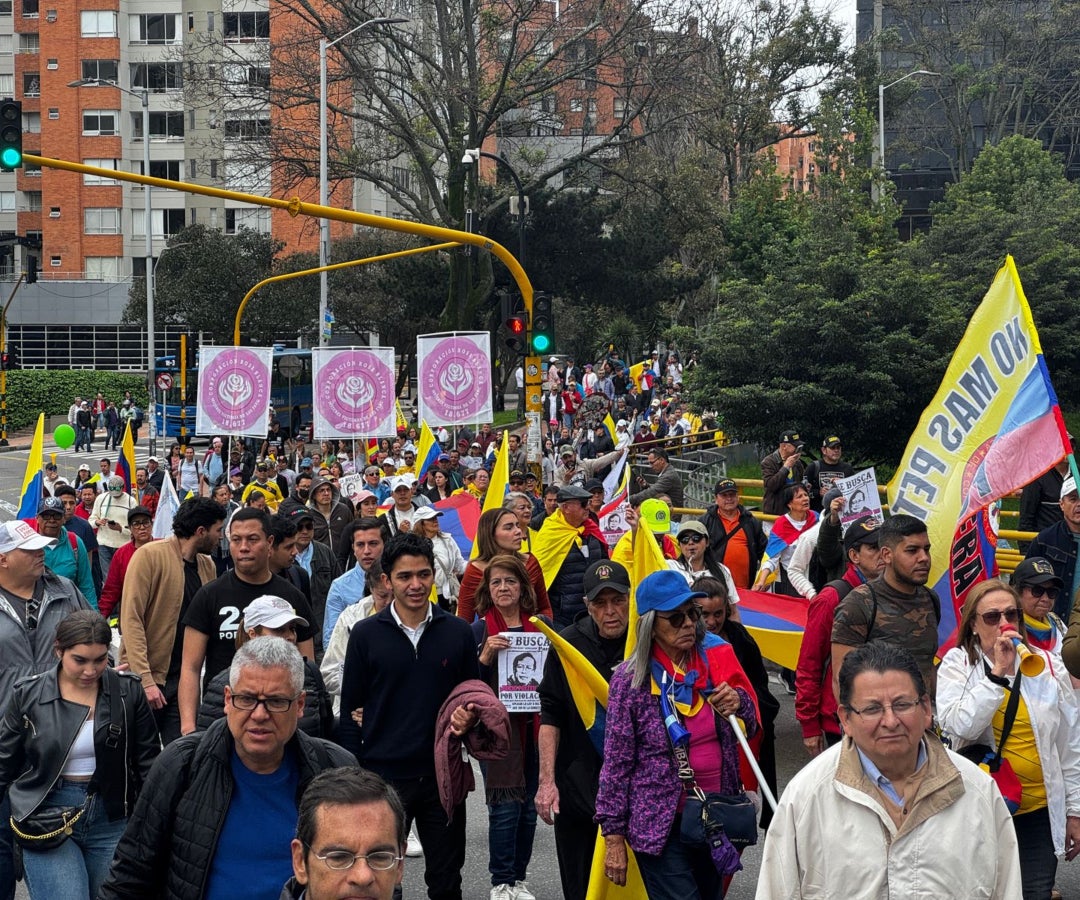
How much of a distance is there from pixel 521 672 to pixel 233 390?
15.8m

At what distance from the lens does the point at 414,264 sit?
5041 centimetres

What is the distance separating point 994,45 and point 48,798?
54124mm

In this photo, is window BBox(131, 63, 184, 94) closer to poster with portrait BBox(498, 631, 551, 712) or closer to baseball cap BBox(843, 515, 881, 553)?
baseball cap BBox(843, 515, 881, 553)

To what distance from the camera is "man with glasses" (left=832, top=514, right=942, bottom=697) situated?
6.69m

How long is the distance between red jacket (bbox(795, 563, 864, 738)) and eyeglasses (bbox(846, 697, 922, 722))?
3384 mm

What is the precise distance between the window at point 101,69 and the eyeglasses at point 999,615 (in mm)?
72969

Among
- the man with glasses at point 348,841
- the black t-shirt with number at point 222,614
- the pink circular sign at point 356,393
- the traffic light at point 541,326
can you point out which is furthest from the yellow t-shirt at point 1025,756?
the pink circular sign at point 356,393

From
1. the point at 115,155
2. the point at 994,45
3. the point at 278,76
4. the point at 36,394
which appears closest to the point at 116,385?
the point at 36,394

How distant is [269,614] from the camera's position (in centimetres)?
575

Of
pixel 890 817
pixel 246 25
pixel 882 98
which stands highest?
pixel 246 25

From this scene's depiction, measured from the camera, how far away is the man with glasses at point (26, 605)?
6.66 metres

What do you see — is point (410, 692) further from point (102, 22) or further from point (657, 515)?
point (102, 22)

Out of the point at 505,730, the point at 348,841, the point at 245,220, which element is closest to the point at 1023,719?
the point at 505,730

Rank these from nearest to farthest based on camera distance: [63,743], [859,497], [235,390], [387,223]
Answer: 1. [63,743]
2. [859,497]
3. [387,223]
4. [235,390]
